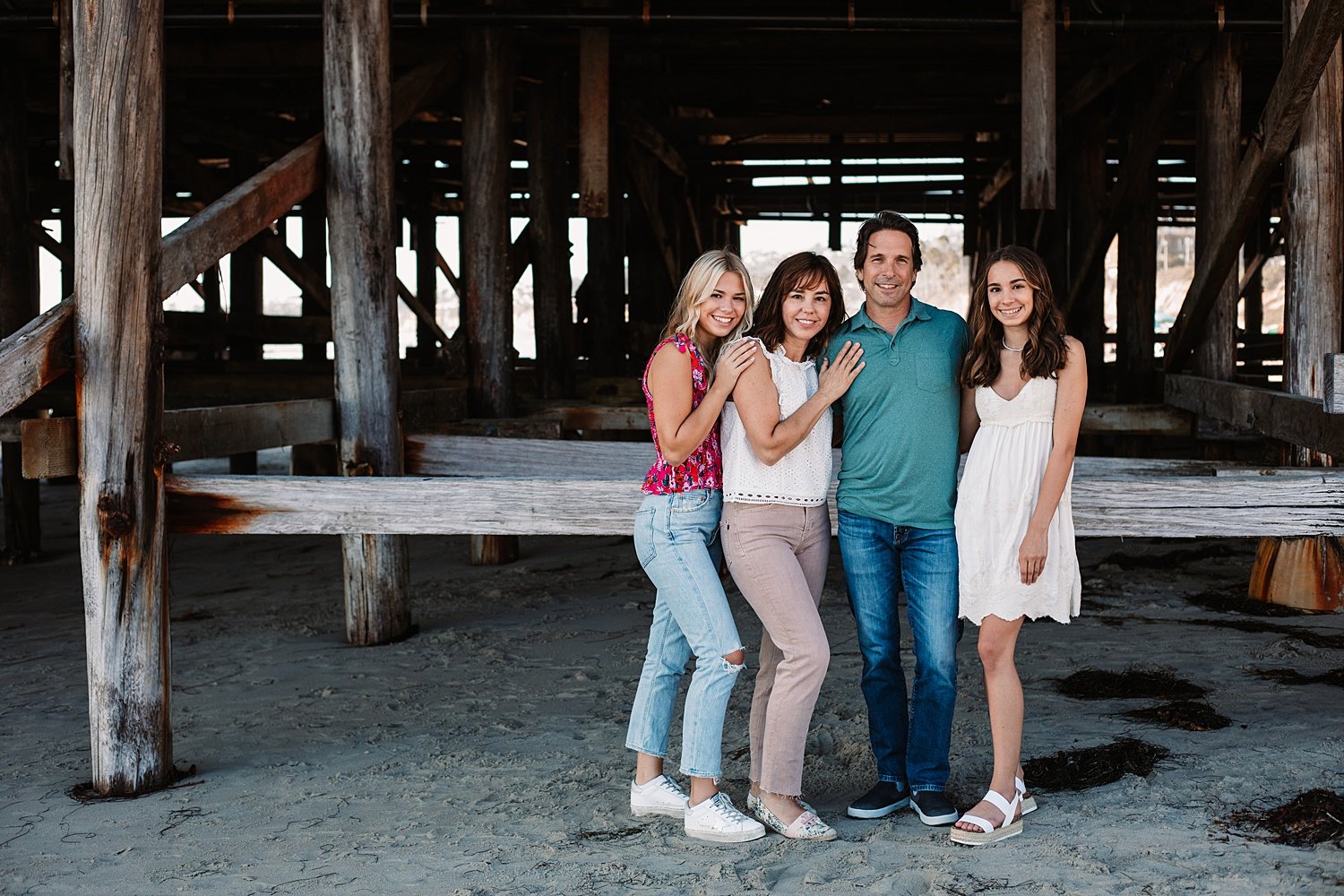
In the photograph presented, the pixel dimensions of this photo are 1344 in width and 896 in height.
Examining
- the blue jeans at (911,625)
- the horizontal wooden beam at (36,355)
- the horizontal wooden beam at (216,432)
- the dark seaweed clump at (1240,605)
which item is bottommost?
the dark seaweed clump at (1240,605)

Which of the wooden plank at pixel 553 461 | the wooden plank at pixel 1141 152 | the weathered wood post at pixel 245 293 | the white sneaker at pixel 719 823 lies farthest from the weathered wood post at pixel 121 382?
the weathered wood post at pixel 245 293

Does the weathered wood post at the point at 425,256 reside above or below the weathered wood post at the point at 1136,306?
above

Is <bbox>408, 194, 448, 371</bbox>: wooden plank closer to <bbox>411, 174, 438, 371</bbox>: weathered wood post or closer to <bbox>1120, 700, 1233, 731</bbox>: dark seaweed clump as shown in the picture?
<bbox>411, 174, 438, 371</bbox>: weathered wood post

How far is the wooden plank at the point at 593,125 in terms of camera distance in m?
6.45

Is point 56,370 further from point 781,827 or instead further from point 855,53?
point 855,53

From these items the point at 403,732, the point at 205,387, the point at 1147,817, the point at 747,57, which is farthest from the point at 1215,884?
the point at 747,57

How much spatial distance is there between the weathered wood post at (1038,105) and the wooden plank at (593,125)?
202 cm

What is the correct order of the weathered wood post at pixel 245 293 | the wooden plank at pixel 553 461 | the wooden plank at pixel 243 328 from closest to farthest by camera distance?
the wooden plank at pixel 553 461 < the wooden plank at pixel 243 328 < the weathered wood post at pixel 245 293

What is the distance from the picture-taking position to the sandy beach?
322 centimetres

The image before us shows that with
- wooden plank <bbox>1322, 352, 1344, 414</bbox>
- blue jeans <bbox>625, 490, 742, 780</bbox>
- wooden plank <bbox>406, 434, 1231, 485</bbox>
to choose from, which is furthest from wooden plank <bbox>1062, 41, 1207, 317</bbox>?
blue jeans <bbox>625, 490, 742, 780</bbox>

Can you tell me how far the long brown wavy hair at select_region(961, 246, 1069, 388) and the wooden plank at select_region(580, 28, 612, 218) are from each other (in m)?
3.24

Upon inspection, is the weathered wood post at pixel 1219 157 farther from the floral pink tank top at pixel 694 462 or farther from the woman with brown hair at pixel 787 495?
the floral pink tank top at pixel 694 462

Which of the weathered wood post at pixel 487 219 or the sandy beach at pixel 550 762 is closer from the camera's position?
the sandy beach at pixel 550 762

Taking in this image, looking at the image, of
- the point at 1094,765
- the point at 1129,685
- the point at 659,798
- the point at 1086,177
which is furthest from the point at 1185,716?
the point at 1086,177
